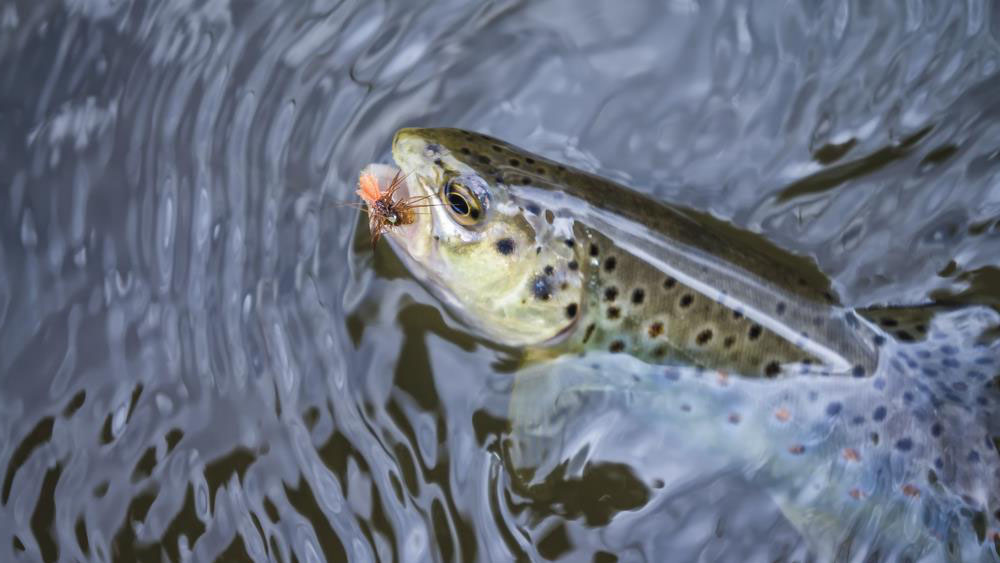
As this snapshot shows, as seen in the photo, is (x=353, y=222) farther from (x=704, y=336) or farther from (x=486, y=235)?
(x=704, y=336)

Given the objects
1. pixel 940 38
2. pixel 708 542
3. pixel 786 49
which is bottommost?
pixel 708 542

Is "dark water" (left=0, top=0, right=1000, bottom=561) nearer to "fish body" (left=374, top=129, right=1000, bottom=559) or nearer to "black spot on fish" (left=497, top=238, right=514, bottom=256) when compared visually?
"fish body" (left=374, top=129, right=1000, bottom=559)

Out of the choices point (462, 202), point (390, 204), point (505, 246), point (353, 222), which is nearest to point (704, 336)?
point (505, 246)

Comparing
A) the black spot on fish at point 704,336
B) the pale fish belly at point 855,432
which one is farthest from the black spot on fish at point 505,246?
the black spot on fish at point 704,336

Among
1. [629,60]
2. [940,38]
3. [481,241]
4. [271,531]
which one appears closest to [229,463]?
[271,531]

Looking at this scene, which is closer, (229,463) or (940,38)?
(229,463)

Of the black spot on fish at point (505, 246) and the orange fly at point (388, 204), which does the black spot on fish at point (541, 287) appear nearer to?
the black spot on fish at point (505, 246)

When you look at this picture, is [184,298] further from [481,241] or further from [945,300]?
[945,300]
